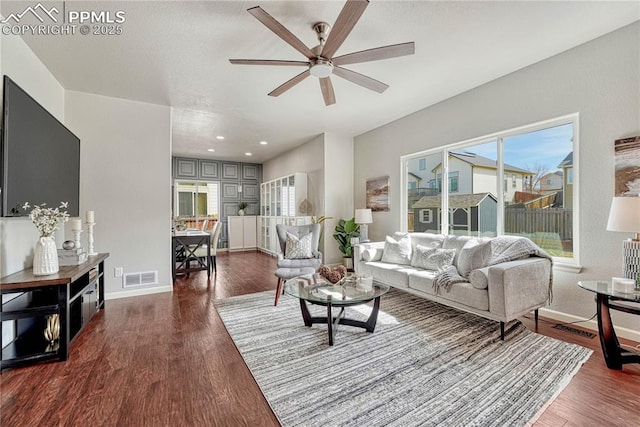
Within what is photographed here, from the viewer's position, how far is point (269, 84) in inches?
136

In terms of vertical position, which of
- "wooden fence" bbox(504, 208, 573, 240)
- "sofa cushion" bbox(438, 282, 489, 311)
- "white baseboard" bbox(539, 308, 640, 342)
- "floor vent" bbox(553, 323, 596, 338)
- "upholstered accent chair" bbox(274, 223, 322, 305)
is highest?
"wooden fence" bbox(504, 208, 573, 240)

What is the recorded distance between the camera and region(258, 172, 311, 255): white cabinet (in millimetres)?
6203

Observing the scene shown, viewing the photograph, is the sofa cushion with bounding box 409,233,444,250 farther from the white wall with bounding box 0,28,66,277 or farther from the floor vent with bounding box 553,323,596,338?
the white wall with bounding box 0,28,66,277

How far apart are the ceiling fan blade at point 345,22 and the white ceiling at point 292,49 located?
0.33 metres

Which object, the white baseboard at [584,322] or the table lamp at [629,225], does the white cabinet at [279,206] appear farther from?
the table lamp at [629,225]

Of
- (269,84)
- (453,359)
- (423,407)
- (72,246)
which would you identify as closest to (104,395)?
(72,246)

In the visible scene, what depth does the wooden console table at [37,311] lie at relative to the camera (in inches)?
79.7

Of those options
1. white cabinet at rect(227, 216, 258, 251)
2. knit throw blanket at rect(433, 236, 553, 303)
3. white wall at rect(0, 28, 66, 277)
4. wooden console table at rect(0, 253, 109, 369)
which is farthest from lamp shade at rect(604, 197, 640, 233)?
white cabinet at rect(227, 216, 258, 251)

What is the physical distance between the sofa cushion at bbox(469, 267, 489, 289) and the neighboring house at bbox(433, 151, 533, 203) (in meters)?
1.36

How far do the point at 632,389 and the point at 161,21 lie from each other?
174 inches

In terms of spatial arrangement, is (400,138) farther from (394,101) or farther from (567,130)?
(567,130)

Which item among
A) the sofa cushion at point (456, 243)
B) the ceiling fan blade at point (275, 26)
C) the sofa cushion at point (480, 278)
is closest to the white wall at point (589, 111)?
the sofa cushion at point (456, 243)

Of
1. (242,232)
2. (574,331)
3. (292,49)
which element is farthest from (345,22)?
(242,232)

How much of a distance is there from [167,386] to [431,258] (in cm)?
297
